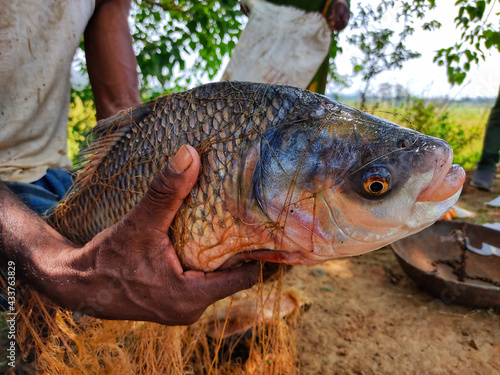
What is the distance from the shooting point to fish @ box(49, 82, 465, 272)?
0.89 meters

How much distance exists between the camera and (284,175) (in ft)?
3.20

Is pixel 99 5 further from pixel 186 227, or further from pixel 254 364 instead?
pixel 254 364

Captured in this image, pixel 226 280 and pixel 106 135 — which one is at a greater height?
pixel 106 135

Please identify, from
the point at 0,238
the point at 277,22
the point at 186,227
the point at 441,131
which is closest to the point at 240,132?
the point at 186,227

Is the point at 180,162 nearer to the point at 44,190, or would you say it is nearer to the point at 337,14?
the point at 44,190

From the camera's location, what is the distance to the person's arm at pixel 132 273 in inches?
41.6

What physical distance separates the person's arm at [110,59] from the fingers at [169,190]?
50.3 inches

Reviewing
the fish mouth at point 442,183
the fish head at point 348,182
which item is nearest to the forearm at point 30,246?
the fish head at point 348,182

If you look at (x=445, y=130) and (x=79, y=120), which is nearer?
(x=79, y=120)

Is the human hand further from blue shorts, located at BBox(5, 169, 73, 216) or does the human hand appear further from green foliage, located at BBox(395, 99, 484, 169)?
green foliage, located at BBox(395, 99, 484, 169)

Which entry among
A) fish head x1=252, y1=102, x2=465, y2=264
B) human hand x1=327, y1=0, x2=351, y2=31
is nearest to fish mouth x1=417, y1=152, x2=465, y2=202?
fish head x1=252, y1=102, x2=465, y2=264

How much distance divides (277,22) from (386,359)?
2.37m

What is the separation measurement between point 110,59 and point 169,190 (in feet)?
5.25

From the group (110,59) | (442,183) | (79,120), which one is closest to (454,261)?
(442,183)
